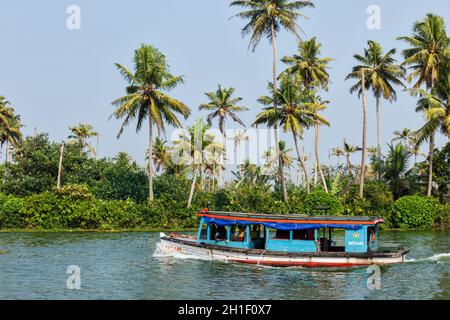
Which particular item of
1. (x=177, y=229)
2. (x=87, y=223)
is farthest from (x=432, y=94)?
(x=87, y=223)

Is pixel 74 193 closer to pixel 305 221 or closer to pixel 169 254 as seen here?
pixel 169 254

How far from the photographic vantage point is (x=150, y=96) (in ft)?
141

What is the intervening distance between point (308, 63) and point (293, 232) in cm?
2964

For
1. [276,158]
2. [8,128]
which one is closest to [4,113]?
[8,128]

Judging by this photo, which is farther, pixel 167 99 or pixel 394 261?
pixel 167 99

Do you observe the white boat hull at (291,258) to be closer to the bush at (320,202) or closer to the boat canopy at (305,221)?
the boat canopy at (305,221)

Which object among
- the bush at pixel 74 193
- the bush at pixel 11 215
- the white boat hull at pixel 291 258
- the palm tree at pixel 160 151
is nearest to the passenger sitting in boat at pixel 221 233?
the white boat hull at pixel 291 258

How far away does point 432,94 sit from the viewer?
43938 mm

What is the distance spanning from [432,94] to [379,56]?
19.6ft

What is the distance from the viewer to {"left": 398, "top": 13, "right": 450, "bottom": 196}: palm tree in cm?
4469

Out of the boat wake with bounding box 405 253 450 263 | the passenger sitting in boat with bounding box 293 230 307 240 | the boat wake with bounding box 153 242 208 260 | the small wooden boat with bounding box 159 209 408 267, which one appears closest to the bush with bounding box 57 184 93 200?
the boat wake with bounding box 153 242 208 260
